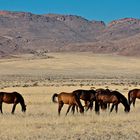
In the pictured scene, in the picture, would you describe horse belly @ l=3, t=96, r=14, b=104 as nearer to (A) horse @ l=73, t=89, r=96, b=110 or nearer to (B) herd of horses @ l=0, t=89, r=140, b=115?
(B) herd of horses @ l=0, t=89, r=140, b=115

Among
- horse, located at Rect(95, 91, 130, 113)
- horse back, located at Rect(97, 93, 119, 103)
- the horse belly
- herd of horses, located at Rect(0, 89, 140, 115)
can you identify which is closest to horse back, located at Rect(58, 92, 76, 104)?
herd of horses, located at Rect(0, 89, 140, 115)

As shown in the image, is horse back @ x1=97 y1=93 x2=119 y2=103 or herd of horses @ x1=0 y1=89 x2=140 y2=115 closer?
herd of horses @ x1=0 y1=89 x2=140 y2=115

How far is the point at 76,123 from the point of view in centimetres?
1599

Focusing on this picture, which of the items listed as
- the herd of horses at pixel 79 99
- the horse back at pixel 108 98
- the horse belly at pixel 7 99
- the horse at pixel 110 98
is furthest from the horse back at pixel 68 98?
the horse belly at pixel 7 99

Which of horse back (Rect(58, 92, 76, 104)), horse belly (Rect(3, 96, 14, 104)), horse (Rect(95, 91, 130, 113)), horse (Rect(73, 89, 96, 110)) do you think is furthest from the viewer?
horse (Rect(73, 89, 96, 110))

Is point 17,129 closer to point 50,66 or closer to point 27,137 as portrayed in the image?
point 27,137

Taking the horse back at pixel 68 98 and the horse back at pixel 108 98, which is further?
the horse back at pixel 108 98

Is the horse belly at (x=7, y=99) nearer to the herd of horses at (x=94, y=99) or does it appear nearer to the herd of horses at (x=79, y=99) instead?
the herd of horses at (x=79, y=99)

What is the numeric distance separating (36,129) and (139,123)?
3974 mm

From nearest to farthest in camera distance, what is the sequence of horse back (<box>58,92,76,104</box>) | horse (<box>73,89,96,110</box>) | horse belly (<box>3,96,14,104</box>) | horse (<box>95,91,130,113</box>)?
horse back (<box>58,92,76,104</box>) → horse belly (<box>3,96,14,104</box>) → horse (<box>95,91,130,113</box>) → horse (<box>73,89,96,110</box>)

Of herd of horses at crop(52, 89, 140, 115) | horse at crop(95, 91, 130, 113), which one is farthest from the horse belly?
horse at crop(95, 91, 130, 113)

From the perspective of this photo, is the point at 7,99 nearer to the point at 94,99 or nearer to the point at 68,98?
the point at 68,98

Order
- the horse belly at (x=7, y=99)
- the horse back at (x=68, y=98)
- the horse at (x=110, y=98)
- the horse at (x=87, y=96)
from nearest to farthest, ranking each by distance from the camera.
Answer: the horse back at (x=68, y=98) → the horse belly at (x=7, y=99) → the horse at (x=110, y=98) → the horse at (x=87, y=96)

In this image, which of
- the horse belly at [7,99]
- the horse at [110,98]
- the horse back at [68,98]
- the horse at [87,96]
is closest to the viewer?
the horse back at [68,98]
